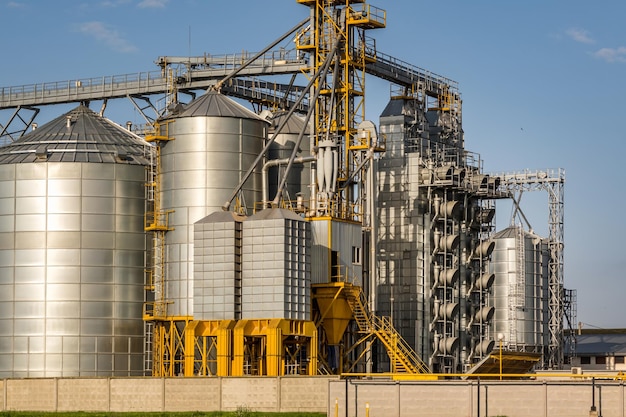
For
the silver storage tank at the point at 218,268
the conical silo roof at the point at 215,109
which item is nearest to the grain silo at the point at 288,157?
the conical silo roof at the point at 215,109

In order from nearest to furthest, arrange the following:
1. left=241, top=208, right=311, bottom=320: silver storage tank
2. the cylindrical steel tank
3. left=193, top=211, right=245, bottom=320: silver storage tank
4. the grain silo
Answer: left=241, top=208, right=311, bottom=320: silver storage tank
left=193, top=211, right=245, bottom=320: silver storage tank
the grain silo
the cylindrical steel tank

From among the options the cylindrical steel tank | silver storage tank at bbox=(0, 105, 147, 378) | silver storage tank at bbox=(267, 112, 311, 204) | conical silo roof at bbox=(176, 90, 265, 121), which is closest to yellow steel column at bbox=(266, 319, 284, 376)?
silver storage tank at bbox=(267, 112, 311, 204)

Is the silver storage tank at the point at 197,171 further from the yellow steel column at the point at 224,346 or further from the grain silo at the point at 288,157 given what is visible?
the yellow steel column at the point at 224,346

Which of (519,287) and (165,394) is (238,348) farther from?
(519,287)

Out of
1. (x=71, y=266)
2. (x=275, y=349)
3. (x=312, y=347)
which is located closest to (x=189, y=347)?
(x=275, y=349)

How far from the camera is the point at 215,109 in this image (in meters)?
89.6

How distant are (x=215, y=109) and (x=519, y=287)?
1585 inches

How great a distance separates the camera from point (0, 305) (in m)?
90.9

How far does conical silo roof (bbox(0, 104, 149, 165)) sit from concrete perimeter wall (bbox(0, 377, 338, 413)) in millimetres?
20087

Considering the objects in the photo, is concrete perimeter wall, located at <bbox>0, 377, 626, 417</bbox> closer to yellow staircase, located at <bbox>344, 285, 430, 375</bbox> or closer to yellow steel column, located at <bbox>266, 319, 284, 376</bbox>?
yellow steel column, located at <bbox>266, 319, 284, 376</bbox>

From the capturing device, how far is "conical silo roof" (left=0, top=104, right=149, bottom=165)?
3656 inches

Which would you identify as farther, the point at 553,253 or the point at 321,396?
the point at 553,253

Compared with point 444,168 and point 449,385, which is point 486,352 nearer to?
point 444,168

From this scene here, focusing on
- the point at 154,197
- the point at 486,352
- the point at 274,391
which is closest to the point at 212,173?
the point at 154,197
